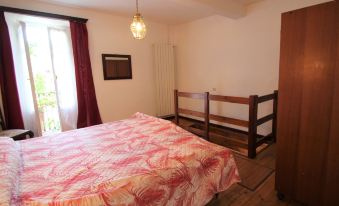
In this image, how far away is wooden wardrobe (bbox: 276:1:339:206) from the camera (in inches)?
51.8

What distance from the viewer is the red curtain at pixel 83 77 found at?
3213 millimetres

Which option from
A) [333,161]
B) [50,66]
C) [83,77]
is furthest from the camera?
[83,77]

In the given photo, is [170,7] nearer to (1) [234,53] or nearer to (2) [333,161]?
(1) [234,53]

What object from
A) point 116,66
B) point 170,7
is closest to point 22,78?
point 116,66

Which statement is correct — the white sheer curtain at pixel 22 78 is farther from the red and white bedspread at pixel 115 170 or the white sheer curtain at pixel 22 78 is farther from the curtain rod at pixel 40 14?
the red and white bedspread at pixel 115 170

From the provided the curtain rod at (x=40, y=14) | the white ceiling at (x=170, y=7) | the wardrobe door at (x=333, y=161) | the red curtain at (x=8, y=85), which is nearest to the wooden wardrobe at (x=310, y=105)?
the wardrobe door at (x=333, y=161)

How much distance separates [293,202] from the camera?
1.72m

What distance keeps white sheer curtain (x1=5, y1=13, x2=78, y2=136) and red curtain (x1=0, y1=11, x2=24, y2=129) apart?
0.13 meters

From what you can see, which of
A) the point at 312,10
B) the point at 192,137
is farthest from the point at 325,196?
the point at 312,10

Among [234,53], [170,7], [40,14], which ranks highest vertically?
[170,7]

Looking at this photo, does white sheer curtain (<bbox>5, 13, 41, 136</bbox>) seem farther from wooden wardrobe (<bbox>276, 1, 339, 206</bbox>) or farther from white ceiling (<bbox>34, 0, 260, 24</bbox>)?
wooden wardrobe (<bbox>276, 1, 339, 206</bbox>)

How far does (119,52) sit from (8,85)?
196 centimetres

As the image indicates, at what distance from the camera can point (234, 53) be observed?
351cm

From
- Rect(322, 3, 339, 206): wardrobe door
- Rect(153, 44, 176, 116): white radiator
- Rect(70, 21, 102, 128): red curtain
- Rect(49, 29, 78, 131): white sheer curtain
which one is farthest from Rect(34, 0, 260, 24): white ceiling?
Rect(322, 3, 339, 206): wardrobe door
